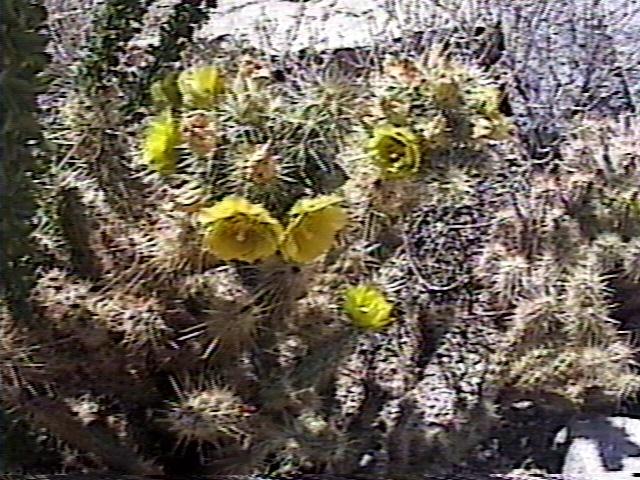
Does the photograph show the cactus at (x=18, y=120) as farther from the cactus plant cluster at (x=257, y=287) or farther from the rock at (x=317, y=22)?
the rock at (x=317, y=22)

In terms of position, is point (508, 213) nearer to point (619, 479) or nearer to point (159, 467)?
point (619, 479)

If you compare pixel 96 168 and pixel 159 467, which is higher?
pixel 96 168

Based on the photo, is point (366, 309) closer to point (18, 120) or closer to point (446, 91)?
point (446, 91)

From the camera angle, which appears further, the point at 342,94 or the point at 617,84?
the point at 617,84

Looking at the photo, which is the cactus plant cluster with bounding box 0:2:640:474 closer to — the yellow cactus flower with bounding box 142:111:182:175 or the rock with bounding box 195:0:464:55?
the yellow cactus flower with bounding box 142:111:182:175

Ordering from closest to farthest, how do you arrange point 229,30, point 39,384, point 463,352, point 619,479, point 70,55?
1. point 39,384
2. point 619,479
3. point 463,352
4. point 70,55
5. point 229,30

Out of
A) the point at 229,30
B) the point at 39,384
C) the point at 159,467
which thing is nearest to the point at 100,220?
the point at 39,384
